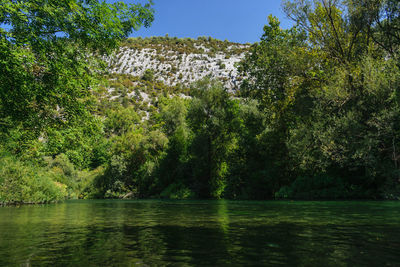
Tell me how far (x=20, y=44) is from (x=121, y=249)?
8.73 meters

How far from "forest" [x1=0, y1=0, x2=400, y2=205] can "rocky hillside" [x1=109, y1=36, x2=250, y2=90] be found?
82.6 meters

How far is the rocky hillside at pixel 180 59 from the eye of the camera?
5743 inches

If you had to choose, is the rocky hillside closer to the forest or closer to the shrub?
the forest

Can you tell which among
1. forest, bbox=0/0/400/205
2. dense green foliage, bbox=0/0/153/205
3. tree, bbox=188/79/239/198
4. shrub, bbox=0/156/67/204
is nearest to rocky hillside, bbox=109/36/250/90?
tree, bbox=188/79/239/198

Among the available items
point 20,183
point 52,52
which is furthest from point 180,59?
point 52,52

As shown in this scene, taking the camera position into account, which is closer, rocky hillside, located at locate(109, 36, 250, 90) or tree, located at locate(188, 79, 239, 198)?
tree, located at locate(188, 79, 239, 198)

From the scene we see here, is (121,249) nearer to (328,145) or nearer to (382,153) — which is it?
(328,145)

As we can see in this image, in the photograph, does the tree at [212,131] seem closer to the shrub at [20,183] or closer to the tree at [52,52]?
the shrub at [20,183]

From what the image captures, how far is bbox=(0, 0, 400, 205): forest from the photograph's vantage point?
12.6m

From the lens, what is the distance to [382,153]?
27.0 metres

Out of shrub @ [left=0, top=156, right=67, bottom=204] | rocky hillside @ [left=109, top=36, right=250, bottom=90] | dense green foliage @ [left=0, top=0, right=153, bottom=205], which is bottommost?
shrub @ [left=0, top=156, right=67, bottom=204]

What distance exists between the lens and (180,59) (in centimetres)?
16262

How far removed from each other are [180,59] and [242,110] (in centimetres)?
12585

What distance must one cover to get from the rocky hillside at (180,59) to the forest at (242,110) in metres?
82.6
